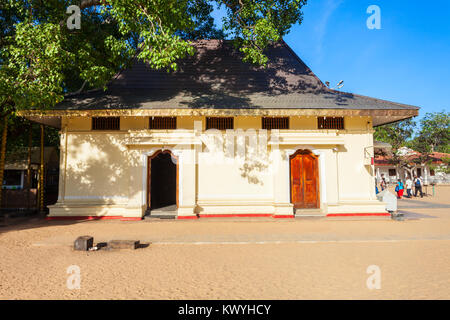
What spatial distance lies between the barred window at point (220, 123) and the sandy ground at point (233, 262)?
167 inches

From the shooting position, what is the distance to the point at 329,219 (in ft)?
31.3

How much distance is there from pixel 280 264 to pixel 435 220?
869 cm

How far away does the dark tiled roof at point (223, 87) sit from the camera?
32.4ft

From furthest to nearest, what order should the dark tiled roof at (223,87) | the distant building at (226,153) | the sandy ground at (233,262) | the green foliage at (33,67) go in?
the dark tiled roof at (223,87) < the distant building at (226,153) < the green foliage at (33,67) < the sandy ground at (233,262)

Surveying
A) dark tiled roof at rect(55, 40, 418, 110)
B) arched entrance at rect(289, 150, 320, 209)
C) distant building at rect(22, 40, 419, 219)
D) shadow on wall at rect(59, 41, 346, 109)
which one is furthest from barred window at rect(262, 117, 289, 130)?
arched entrance at rect(289, 150, 320, 209)

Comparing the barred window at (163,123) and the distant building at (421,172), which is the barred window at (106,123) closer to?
the barred window at (163,123)

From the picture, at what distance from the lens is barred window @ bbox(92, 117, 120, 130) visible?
10320 mm

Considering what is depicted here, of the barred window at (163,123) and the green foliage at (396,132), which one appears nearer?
the barred window at (163,123)

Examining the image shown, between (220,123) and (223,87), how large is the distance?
6.84 feet

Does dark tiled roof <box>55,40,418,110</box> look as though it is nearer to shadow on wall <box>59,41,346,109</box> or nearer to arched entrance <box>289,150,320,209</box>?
shadow on wall <box>59,41,346,109</box>

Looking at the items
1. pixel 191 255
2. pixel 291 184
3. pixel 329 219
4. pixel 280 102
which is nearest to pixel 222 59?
pixel 280 102

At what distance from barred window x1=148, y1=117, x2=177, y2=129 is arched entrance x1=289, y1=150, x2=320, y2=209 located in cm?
524

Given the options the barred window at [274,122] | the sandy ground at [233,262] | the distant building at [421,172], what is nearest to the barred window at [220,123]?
the barred window at [274,122]

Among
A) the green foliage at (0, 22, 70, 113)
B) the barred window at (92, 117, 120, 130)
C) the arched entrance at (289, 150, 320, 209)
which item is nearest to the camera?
the green foliage at (0, 22, 70, 113)
